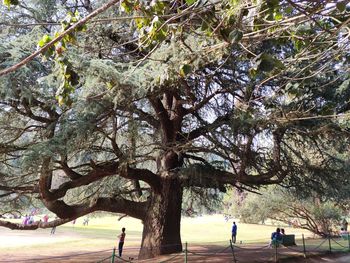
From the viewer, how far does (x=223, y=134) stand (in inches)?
443

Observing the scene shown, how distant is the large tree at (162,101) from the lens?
17.9ft

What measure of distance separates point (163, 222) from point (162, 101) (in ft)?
15.3

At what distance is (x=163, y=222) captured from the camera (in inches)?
547

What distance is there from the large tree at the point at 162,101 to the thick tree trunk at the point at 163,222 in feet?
0.13

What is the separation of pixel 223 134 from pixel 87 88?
172 inches

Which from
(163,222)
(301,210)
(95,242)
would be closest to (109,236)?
(95,242)

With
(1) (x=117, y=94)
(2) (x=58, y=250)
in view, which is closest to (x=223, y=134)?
(1) (x=117, y=94)

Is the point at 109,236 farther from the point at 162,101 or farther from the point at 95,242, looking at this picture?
the point at 162,101

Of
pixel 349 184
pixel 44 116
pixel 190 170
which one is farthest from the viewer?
pixel 349 184

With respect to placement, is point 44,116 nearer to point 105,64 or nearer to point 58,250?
point 105,64

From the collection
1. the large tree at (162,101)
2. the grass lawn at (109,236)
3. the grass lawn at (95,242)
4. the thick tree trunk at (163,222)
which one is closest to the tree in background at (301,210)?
the grass lawn at (95,242)

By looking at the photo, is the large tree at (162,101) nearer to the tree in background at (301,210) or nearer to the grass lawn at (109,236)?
the grass lawn at (109,236)

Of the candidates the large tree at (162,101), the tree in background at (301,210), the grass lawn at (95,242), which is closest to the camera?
the large tree at (162,101)

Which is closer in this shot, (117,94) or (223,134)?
(117,94)
